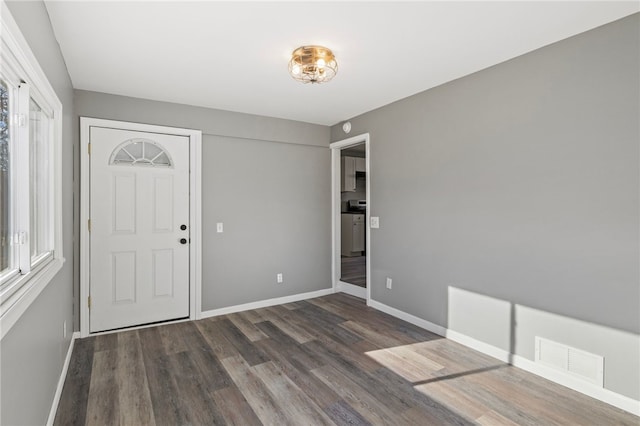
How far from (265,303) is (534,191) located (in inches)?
125

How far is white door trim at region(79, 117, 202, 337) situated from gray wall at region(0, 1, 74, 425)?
0.38m

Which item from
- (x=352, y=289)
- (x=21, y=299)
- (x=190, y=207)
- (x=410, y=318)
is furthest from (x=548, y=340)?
(x=190, y=207)

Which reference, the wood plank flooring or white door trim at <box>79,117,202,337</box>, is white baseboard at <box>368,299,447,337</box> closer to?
the wood plank flooring

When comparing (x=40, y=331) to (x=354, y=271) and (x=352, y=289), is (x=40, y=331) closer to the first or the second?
(x=352, y=289)

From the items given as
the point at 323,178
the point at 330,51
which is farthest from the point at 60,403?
the point at 323,178

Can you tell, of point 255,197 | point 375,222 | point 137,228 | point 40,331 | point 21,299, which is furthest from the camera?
point 255,197

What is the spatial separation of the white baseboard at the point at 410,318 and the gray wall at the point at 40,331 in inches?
120

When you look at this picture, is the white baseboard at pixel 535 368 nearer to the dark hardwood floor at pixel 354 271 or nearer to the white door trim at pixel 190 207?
the dark hardwood floor at pixel 354 271

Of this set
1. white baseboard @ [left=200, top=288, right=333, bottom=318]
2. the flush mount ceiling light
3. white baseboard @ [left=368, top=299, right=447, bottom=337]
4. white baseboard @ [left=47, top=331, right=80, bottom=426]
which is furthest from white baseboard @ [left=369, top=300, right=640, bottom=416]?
white baseboard @ [left=47, top=331, right=80, bottom=426]

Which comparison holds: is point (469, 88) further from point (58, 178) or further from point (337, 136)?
point (58, 178)

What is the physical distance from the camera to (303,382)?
7.93 ft

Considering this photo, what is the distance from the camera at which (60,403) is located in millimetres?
2154

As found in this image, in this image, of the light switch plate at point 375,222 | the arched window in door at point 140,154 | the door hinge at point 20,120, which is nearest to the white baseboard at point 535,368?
the light switch plate at point 375,222

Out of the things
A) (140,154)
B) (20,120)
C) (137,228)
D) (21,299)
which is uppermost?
(140,154)
